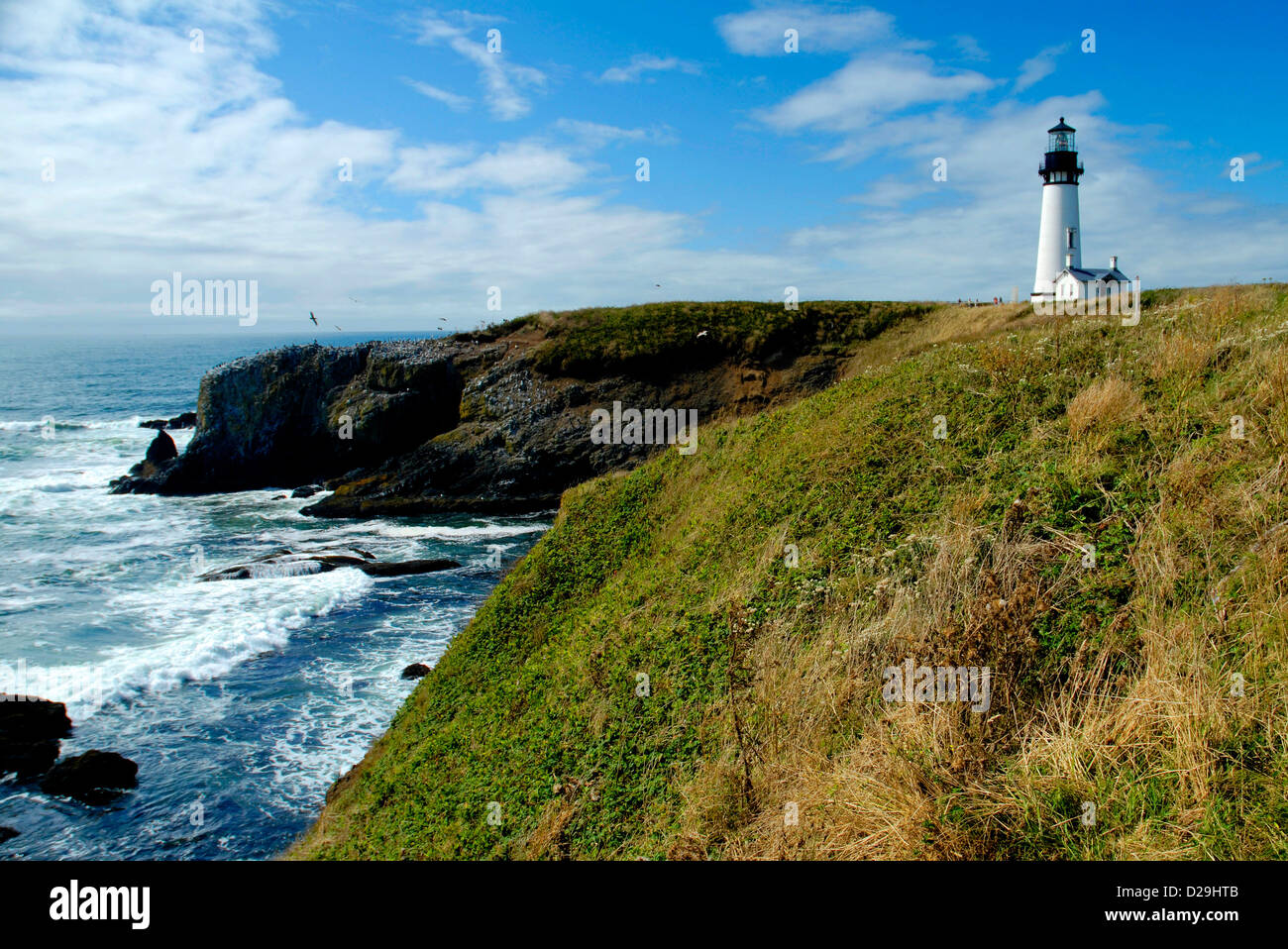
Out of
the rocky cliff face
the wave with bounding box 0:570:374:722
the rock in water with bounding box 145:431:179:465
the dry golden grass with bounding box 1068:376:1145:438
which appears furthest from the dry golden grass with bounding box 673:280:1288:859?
the rock in water with bounding box 145:431:179:465

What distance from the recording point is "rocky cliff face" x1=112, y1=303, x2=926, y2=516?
124 ft

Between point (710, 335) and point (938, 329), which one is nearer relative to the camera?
point (938, 329)

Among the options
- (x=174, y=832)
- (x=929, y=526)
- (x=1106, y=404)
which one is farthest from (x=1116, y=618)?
(x=174, y=832)

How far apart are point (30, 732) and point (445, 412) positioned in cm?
2756

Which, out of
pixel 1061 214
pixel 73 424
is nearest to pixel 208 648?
pixel 1061 214

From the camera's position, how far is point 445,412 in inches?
1652

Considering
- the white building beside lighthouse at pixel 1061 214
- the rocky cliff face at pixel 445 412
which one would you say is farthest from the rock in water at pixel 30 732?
the white building beside lighthouse at pixel 1061 214

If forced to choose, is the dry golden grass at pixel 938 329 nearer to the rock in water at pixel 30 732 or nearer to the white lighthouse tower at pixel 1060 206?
the white lighthouse tower at pixel 1060 206

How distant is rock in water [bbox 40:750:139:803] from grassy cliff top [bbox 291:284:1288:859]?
571 cm

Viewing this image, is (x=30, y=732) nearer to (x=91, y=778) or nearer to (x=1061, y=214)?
(x=91, y=778)

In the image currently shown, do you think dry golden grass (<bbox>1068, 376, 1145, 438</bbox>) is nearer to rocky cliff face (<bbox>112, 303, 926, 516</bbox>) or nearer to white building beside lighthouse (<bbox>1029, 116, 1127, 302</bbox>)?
rocky cliff face (<bbox>112, 303, 926, 516</bbox>)

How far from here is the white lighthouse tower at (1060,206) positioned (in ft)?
134

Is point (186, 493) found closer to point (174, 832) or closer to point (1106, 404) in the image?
point (174, 832)
